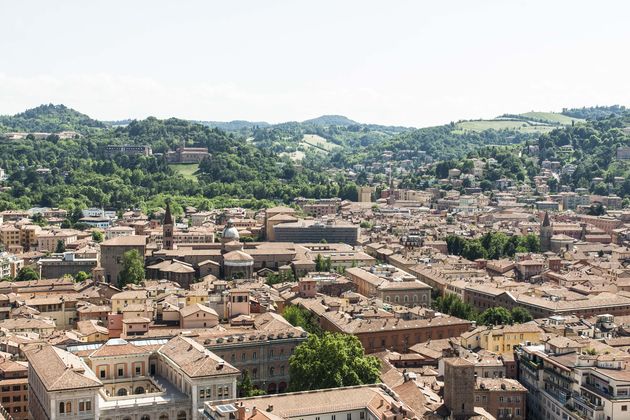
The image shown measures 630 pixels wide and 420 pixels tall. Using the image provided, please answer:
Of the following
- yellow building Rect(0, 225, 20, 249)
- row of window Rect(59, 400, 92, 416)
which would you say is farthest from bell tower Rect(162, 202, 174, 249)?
row of window Rect(59, 400, 92, 416)

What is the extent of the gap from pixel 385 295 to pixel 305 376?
2775 cm

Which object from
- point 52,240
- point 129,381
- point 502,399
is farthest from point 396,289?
point 52,240

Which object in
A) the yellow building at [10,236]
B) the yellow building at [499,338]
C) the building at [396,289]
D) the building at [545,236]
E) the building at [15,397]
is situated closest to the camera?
the building at [15,397]

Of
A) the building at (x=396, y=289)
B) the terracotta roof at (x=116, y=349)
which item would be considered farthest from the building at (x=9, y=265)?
the terracotta roof at (x=116, y=349)

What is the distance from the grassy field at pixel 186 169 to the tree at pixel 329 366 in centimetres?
12453

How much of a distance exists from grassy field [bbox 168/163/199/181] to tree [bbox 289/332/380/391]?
124529 millimetres

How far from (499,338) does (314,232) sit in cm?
5344

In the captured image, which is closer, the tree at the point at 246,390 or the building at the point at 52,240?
the tree at the point at 246,390

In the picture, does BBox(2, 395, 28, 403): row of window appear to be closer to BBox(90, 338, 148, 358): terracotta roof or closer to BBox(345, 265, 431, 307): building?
BBox(90, 338, 148, 358): terracotta roof

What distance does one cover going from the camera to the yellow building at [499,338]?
54000 mm

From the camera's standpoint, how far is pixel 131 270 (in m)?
78.6

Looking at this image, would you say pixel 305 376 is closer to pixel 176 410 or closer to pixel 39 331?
pixel 176 410

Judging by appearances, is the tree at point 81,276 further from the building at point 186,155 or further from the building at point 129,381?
the building at point 186,155

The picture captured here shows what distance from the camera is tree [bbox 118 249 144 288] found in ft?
257
